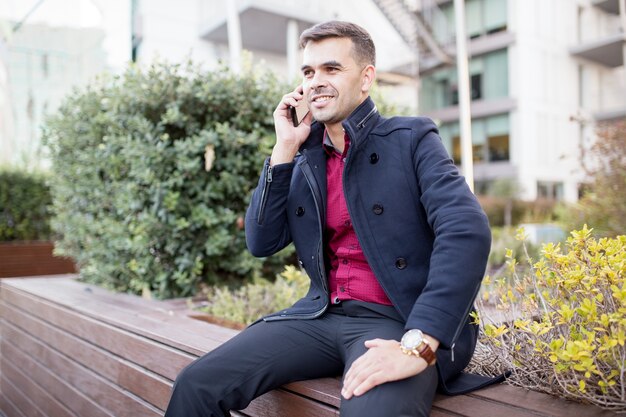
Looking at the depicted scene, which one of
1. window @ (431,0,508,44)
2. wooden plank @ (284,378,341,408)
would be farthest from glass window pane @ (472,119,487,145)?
wooden plank @ (284,378,341,408)

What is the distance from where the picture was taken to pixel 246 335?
2.11 m

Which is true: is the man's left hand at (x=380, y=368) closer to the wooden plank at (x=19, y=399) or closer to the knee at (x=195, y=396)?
the knee at (x=195, y=396)

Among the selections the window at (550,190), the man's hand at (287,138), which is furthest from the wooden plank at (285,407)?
the window at (550,190)

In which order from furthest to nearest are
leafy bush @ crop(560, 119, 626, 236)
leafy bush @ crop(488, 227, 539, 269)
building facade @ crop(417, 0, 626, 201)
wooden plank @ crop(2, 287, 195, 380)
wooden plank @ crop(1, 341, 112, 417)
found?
building facade @ crop(417, 0, 626, 201) → leafy bush @ crop(488, 227, 539, 269) → leafy bush @ crop(560, 119, 626, 236) → wooden plank @ crop(1, 341, 112, 417) → wooden plank @ crop(2, 287, 195, 380)

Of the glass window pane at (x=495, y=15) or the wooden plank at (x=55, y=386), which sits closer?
the wooden plank at (x=55, y=386)

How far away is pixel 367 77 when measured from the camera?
2209 millimetres

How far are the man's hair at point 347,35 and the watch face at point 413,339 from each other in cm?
106

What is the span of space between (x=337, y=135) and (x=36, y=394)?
3.17 metres

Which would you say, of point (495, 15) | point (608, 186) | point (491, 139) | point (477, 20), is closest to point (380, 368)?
point (608, 186)

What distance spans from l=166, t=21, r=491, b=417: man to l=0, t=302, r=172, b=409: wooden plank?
0.79 metres

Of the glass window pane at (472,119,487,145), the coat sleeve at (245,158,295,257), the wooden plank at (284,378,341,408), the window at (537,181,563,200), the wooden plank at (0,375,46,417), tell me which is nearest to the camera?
the wooden plank at (284,378,341,408)

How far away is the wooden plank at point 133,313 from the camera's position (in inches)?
105

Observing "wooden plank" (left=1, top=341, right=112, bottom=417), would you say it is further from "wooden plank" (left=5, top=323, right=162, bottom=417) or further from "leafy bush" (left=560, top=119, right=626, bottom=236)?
"leafy bush" (left=560, top=119, right=626, bottom=236)

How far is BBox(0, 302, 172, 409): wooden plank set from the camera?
270cm
